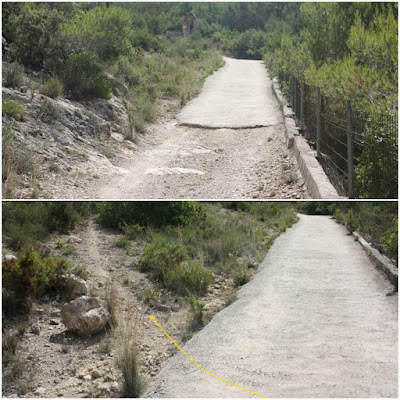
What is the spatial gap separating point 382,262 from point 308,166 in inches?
112

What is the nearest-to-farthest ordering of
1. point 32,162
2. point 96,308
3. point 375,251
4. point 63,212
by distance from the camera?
1. point 96,308
2. point 32,162
3. point 63,212
4. point 375,251

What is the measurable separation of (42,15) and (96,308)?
887 centimetres

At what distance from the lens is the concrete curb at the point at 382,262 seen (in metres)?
7.82

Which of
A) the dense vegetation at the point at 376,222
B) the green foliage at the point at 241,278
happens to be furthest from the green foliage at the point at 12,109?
the dense vegetation at the point at 376,222

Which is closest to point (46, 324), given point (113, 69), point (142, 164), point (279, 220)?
point (142, 164)

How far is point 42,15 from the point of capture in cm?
1140

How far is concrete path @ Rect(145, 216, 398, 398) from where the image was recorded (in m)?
4.64

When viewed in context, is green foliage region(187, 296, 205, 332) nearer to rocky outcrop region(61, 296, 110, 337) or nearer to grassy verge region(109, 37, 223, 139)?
A: rocky outcrop region(61, 296, 110, 337)

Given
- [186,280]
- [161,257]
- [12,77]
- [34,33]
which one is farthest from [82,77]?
[186,280]

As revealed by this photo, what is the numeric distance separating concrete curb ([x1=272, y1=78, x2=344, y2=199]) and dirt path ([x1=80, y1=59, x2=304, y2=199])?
Result: 8.3 inches

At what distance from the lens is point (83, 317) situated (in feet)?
18.5

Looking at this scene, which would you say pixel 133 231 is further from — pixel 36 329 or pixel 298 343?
pixel 298 343

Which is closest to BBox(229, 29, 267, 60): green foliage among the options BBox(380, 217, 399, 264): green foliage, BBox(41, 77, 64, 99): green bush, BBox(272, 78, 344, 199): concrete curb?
BBox(272, 78, 344, 199): concrete curb

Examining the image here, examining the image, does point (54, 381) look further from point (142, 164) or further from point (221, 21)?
point (221, 21)
